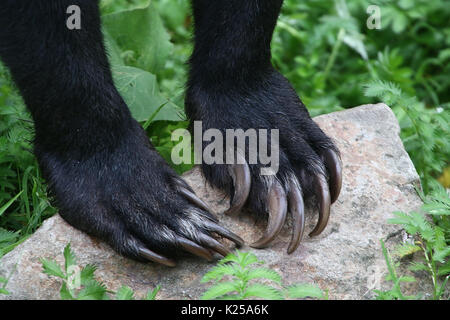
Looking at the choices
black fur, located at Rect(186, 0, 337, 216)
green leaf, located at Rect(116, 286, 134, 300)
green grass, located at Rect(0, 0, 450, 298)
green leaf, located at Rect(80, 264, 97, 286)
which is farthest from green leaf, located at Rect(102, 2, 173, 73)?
green leaf, located at Rect(116, 286, 134, 300)

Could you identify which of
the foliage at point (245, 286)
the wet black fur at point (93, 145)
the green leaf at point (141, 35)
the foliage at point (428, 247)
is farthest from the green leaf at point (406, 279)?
the green leaf at point (141, 35)

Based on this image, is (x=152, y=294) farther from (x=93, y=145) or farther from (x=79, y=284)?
(x=93, y=145)

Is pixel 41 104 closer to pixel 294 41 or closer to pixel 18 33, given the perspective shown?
pixel 18 33

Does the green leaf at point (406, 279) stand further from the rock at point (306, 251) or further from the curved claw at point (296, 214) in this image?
the curved claw at point (296, 214)

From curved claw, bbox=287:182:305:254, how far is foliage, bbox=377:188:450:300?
279mm

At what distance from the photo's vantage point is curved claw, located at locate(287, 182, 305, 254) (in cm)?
251

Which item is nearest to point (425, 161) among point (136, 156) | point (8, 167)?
point (136, 156)

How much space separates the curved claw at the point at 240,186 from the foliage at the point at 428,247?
50cm

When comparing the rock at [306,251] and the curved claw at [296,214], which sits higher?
the curved claw at [296,214]

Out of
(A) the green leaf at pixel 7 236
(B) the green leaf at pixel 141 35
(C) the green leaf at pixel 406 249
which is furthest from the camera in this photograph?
(B) the green leaf at pixel 141 35

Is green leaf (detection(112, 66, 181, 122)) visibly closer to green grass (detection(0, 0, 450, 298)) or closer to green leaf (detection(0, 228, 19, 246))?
green grass (detection(0, 0, 450, 298))

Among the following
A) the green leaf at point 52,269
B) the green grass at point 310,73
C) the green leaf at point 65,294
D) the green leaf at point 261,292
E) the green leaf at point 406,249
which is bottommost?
the green grass at point 310,73

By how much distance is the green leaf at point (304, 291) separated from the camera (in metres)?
2.18

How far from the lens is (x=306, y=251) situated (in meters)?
2.54
